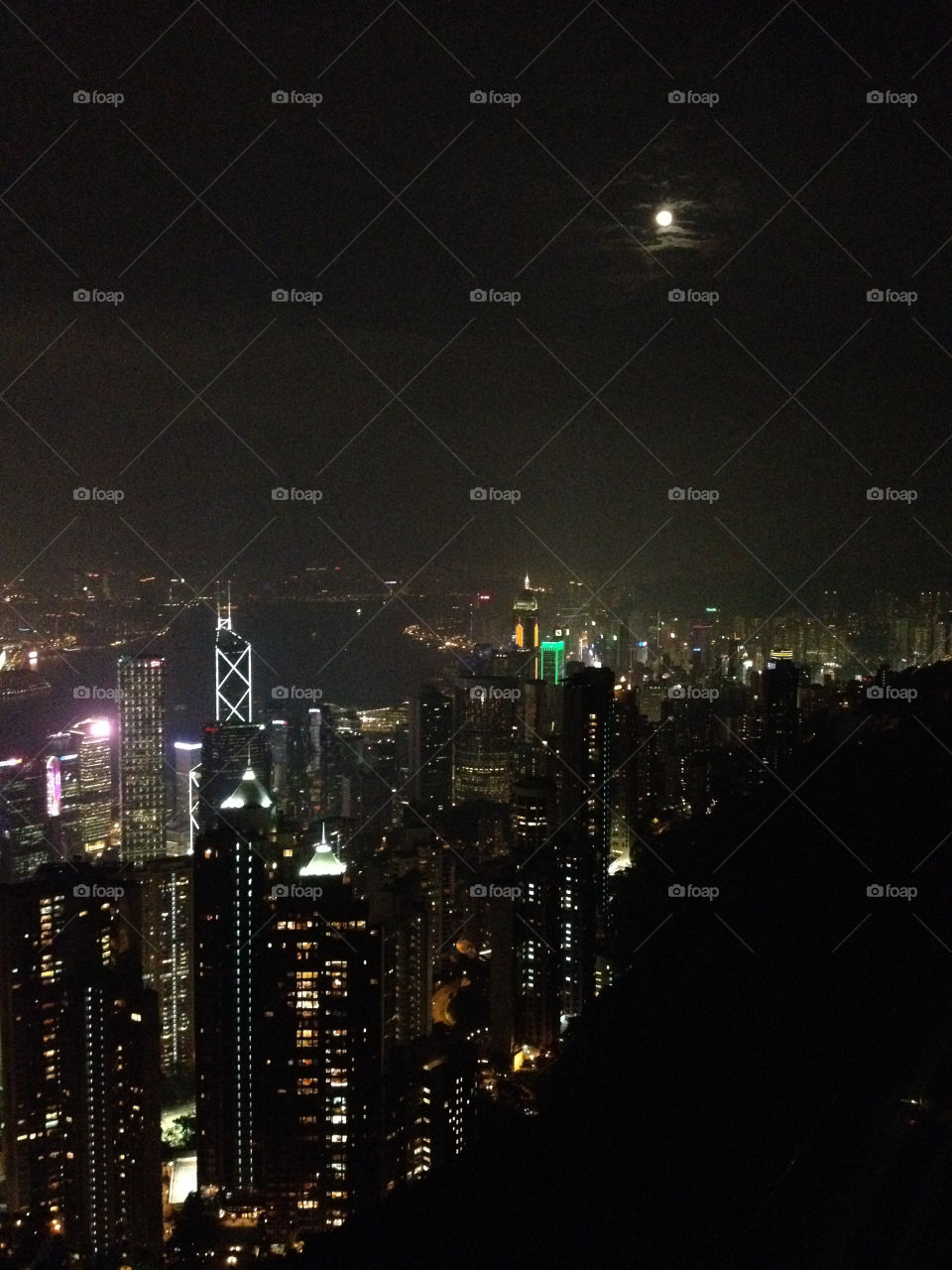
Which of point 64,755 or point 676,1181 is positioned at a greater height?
point 64,755

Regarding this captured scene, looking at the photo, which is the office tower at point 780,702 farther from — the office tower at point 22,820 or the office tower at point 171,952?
the office tower at point 22,820

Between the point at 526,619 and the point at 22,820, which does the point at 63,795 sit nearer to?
the point at 22,820

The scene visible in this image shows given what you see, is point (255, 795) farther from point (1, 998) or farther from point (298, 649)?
point (1, 998)

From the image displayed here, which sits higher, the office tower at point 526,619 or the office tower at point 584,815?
the office tower at point 526,619

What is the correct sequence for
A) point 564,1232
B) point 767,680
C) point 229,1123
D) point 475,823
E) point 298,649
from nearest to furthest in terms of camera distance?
point 564,1232, point 298,649, point 229,1123, point 475,823, point 767,680

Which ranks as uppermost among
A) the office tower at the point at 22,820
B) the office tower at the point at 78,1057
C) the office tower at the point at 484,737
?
the office tower at the point at 484,737

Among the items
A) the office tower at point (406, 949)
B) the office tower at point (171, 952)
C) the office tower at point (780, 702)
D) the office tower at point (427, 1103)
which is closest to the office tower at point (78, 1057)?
the office tower at point (171, 952)

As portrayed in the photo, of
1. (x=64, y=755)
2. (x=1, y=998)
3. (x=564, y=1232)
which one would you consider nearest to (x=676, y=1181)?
(x=564, y=1232)
